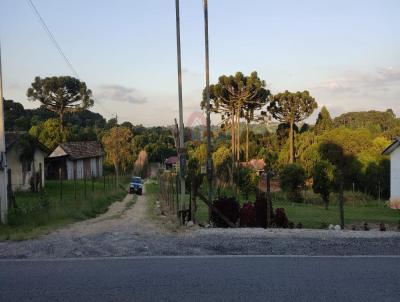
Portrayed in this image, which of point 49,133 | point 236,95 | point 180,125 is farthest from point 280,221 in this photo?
point 49,133

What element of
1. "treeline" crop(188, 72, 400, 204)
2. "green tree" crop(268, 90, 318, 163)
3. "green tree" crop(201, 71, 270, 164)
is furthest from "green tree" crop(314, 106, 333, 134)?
"green tree" crop(201, 71, 270, 164)

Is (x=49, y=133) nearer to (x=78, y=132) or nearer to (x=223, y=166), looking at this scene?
(x=78, y=132)

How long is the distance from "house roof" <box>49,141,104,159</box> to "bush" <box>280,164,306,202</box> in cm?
2216

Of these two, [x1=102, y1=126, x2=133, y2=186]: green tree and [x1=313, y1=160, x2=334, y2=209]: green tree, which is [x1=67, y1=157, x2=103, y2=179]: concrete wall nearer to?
[x1=102, y1=126, x2=133, y2=186]: green tree

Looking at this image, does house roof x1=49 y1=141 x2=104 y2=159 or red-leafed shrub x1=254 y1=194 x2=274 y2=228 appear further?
house roof x1=49 y1=141 x2=104 y2=159

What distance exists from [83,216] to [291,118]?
45364 mm

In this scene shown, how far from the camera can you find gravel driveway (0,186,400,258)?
832cm

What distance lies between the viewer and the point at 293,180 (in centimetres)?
3741

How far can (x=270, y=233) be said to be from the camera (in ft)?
34.8

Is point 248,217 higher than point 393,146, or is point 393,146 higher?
point 393,146

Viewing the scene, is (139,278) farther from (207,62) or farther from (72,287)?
(207,62)

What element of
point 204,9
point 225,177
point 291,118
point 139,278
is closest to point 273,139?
point 291,118

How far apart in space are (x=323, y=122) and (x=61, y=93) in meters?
34.4

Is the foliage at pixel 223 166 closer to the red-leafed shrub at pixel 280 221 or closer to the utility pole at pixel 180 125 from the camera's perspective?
the utility pole at pixel 180 125
